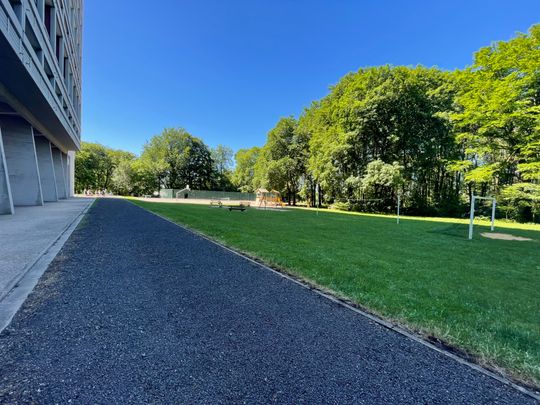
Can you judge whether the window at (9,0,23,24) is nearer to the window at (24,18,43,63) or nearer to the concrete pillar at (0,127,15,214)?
the window at (24,18,43,63)

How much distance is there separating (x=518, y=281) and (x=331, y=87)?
38.4m

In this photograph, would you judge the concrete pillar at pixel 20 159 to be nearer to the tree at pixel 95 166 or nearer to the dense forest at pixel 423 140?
the dense forest at pixel 423 140

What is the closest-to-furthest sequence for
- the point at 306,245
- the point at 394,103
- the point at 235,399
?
the point at 235,399, the point at 306,245, the point at 394,103

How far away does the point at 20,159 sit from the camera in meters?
16.9

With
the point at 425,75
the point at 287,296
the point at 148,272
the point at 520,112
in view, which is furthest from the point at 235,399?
the point at 425,75

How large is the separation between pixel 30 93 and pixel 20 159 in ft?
21.0

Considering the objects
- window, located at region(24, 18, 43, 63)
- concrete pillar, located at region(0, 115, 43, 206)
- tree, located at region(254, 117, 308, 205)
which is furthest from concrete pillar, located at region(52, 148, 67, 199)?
tree, located at region(254, 117, 308, 205)

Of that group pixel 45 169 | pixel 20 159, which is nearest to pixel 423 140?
pixel 20 159

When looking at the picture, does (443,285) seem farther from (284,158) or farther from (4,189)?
(284,158)

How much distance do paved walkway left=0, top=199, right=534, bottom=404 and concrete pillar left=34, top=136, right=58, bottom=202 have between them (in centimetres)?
2476

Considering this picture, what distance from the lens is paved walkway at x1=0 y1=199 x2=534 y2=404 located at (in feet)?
6.05

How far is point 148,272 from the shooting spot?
4590 mm

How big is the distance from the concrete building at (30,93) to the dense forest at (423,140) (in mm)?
26047

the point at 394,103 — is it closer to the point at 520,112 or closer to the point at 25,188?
the point at 520,112
